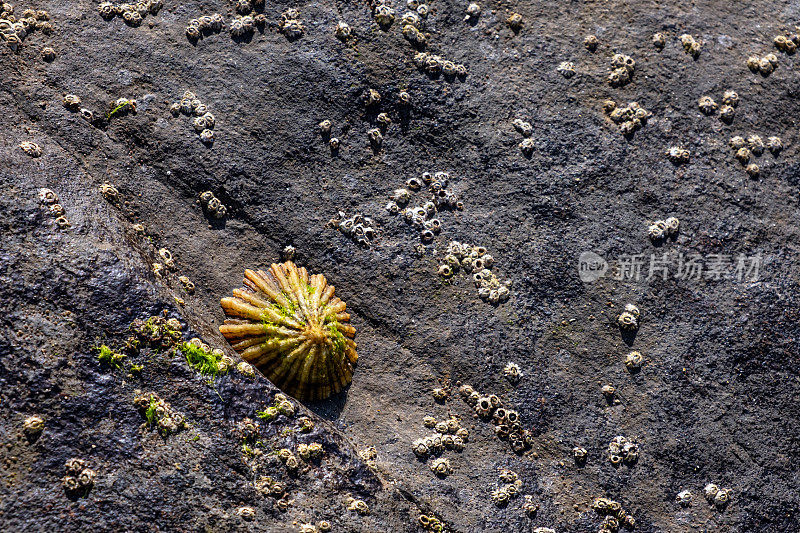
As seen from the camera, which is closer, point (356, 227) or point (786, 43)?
point (356, 227)

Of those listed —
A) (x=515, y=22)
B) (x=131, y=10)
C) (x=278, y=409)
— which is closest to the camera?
(x=278, y=409)

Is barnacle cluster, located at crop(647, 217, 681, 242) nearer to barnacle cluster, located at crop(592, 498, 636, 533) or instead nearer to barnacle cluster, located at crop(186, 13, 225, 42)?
barnacle cluster, located at crop(592, 498, 636, 533)

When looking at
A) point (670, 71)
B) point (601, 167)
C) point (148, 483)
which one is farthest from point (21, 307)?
point (670, 71)

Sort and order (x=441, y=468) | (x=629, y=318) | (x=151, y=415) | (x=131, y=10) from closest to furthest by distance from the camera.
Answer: (x=151, y=415) < (x=441, y=468) < (x=629, y=318) < (x=131, y=10)

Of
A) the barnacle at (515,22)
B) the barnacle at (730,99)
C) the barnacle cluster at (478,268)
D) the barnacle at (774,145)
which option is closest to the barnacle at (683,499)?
the barnacle cluster at (478,268)

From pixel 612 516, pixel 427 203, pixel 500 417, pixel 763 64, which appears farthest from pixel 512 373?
pixel 763 64

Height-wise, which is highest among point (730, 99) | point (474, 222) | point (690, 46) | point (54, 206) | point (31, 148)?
point (690, 46)

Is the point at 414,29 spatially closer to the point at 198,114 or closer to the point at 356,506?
the point at 198,114

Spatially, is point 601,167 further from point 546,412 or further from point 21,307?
point 21,307
